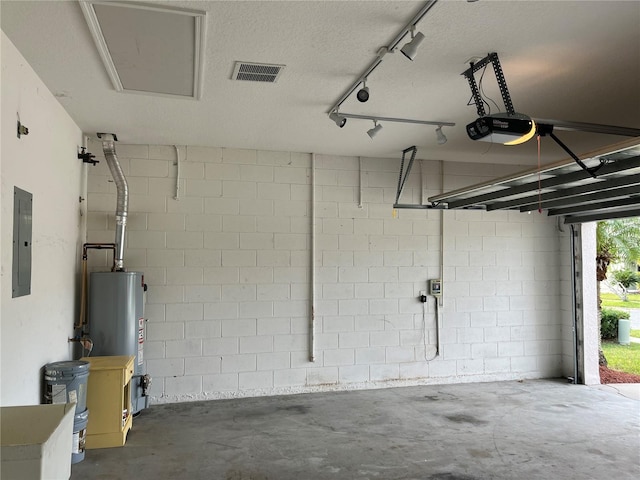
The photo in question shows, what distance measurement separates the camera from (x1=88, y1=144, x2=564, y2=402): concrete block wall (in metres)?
4.98

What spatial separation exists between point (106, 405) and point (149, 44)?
284 centimetres

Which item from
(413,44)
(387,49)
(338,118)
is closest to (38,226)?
(338,118)

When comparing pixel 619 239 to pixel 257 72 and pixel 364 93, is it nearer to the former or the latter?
pixel 364 93

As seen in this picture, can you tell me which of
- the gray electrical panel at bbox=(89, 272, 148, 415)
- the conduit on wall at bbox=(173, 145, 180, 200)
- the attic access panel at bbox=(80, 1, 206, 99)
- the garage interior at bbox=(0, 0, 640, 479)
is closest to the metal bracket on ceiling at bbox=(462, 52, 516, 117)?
the garage interior at bbox=(0, 0, 640, 479)

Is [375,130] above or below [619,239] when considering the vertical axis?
above

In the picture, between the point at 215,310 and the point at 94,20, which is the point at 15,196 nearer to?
the point at 94,20

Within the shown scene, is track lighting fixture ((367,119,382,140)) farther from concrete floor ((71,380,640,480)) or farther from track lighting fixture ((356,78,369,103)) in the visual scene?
concrete floor ((71,380,640,480))

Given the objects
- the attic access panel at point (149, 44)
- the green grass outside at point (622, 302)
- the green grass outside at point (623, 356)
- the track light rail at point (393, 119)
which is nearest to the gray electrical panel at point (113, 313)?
the attic access panel at point (149, 44)

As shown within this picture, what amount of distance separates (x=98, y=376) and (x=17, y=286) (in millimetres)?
1319

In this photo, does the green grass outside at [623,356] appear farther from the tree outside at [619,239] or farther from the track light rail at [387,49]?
the track light rail at [387,49]

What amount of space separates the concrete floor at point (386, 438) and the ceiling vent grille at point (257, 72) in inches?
113

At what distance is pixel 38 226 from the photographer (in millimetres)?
3188

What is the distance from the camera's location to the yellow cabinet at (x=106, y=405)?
3693mm

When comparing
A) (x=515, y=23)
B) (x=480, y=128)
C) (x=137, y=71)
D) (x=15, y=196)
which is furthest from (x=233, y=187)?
(x=515, y=23)
